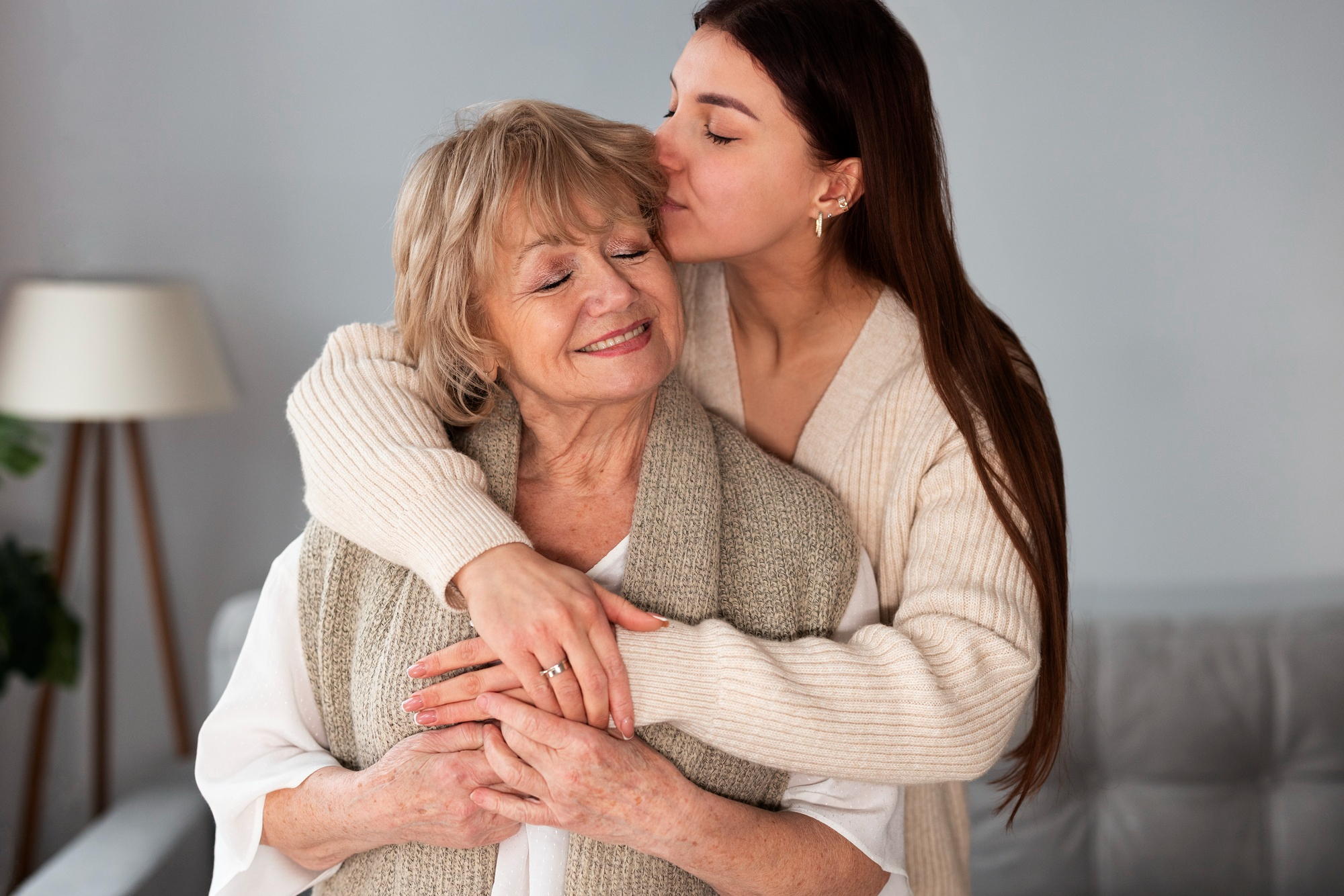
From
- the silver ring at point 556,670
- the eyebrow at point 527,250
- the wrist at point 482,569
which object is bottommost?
the silver ring at point 556,670

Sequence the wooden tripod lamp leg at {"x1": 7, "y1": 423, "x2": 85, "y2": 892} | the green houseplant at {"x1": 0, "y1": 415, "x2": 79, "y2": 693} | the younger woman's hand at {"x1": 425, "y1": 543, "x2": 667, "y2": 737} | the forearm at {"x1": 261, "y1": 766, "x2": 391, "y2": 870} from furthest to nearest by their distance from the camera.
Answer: the wooden tripod lamp leg at {"x1": 7, "y1": 423, "x2": 85, "y2": 892} → the green houseplant at {"x1": 0, "y1": 415, "x2": 79, "y2": 693} → the forearm at {"x1": 261, "y1": 766, "x2": 391, "y2": 870} → the younger woman's hand at {"x1": 425, "y1": 543, "x2": 667, "y2": 737}

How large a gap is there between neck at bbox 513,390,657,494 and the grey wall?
4.38 feet

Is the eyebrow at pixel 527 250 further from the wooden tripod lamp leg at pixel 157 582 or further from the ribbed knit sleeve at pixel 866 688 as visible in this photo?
the wooden tripod lamp leg at pixel 157 582

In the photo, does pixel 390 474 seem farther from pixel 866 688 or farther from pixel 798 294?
pixel 798 294

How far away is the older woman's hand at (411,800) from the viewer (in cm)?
109

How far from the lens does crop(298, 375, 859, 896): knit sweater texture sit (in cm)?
116

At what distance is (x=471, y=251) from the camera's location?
1.20m

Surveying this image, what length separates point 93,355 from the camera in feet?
7.54

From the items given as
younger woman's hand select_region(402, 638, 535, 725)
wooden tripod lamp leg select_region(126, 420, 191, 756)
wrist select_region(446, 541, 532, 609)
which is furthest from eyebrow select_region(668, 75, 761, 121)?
wooden tripod lamp leg select_region(126, 420, 191, 756)

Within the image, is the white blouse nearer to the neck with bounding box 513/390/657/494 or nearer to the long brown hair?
the neck with bounding box 513/390/657/494

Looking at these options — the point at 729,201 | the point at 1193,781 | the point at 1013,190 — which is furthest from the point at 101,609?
the point at 1193,781

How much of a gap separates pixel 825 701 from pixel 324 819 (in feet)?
1.91

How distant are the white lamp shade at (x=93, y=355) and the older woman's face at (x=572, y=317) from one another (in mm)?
1464

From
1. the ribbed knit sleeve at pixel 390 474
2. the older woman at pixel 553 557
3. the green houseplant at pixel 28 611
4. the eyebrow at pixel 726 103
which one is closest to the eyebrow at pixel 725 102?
the eyebrow at pixel 726 103
